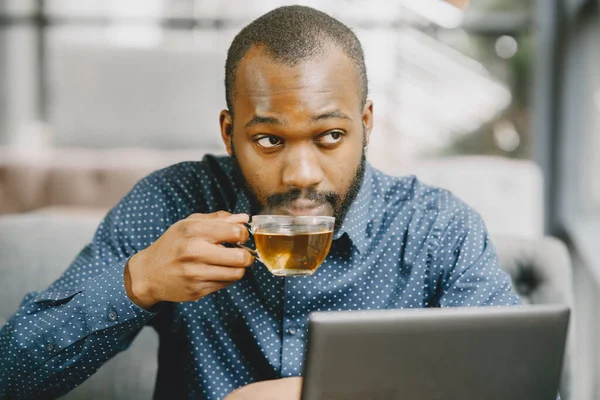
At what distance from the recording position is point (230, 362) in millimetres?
1384

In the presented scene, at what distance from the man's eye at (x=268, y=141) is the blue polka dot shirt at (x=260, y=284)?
20 centimetres

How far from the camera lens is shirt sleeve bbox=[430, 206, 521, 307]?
1.26 metres

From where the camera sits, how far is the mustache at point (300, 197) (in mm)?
1170

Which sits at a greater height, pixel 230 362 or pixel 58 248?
pixel 58 248

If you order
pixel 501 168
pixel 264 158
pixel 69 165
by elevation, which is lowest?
pixel 69 165

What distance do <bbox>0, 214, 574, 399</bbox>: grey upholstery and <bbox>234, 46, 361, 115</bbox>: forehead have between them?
661 mm

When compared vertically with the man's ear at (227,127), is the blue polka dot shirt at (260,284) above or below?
below

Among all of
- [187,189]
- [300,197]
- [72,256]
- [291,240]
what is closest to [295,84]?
[300,197]

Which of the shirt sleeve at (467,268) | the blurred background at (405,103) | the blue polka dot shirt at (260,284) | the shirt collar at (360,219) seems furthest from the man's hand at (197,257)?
the blurred background at (405,103)

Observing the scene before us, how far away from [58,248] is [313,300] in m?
0.71

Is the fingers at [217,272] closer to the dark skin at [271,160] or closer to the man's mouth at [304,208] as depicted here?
the dark skin at [271,160]

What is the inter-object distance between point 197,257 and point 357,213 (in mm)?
425

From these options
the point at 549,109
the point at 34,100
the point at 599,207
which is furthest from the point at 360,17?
the point at 34,100

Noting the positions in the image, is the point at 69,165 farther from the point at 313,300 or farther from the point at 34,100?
the point at 34,100
